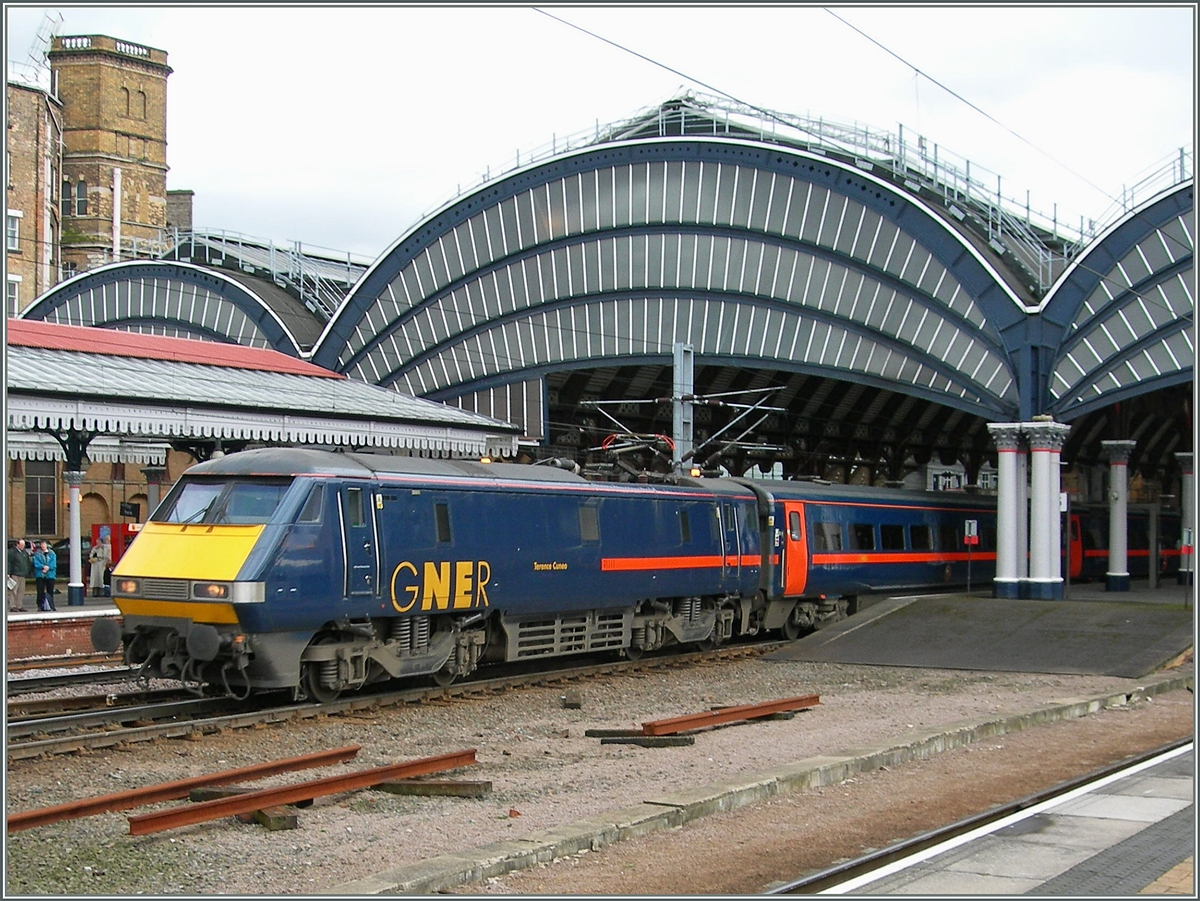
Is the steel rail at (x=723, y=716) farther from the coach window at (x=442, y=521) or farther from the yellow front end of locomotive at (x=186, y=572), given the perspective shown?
the yellow front end of locomotive at (x=186, y=572)

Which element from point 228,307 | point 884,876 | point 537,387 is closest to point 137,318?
point 228,307

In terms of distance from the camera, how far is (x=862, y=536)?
30.6 meters

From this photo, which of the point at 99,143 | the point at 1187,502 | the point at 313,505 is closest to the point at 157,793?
the point at 313,505

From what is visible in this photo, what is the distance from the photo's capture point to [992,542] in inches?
1508

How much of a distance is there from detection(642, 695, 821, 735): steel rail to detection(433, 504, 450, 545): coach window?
14.1ft

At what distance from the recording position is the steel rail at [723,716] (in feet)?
52.0

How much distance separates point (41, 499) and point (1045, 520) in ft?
136

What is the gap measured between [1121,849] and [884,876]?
207 centimetres

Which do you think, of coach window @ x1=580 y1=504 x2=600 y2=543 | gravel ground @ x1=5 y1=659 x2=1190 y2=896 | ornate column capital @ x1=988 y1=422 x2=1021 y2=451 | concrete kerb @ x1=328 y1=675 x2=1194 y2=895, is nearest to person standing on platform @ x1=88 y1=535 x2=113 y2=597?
coach window @ x1=580 y1=504 x2=600 y2=543

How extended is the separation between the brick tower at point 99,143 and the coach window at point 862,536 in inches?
2335

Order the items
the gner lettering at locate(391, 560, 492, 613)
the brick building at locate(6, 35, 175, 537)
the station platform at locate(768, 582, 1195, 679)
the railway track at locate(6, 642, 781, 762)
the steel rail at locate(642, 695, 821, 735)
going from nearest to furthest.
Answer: the railway track at locate(6, 642, 781, 762) < the steel rail at locate(642, 695, 821, 735) < the gner lettering at locate(391, 560, 492, 613) < the station platform at locate(768, 582, 1195, 679) < the brick building at locate(6, 35, 175, 537)

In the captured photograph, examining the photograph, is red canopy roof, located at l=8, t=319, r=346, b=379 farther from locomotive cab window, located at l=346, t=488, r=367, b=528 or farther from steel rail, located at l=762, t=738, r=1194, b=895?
steel rail, located at l=762, t=738, r=1194, b=895

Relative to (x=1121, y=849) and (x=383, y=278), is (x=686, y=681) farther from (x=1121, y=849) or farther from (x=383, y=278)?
(x=383, y=278)

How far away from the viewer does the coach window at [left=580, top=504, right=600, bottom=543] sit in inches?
874
